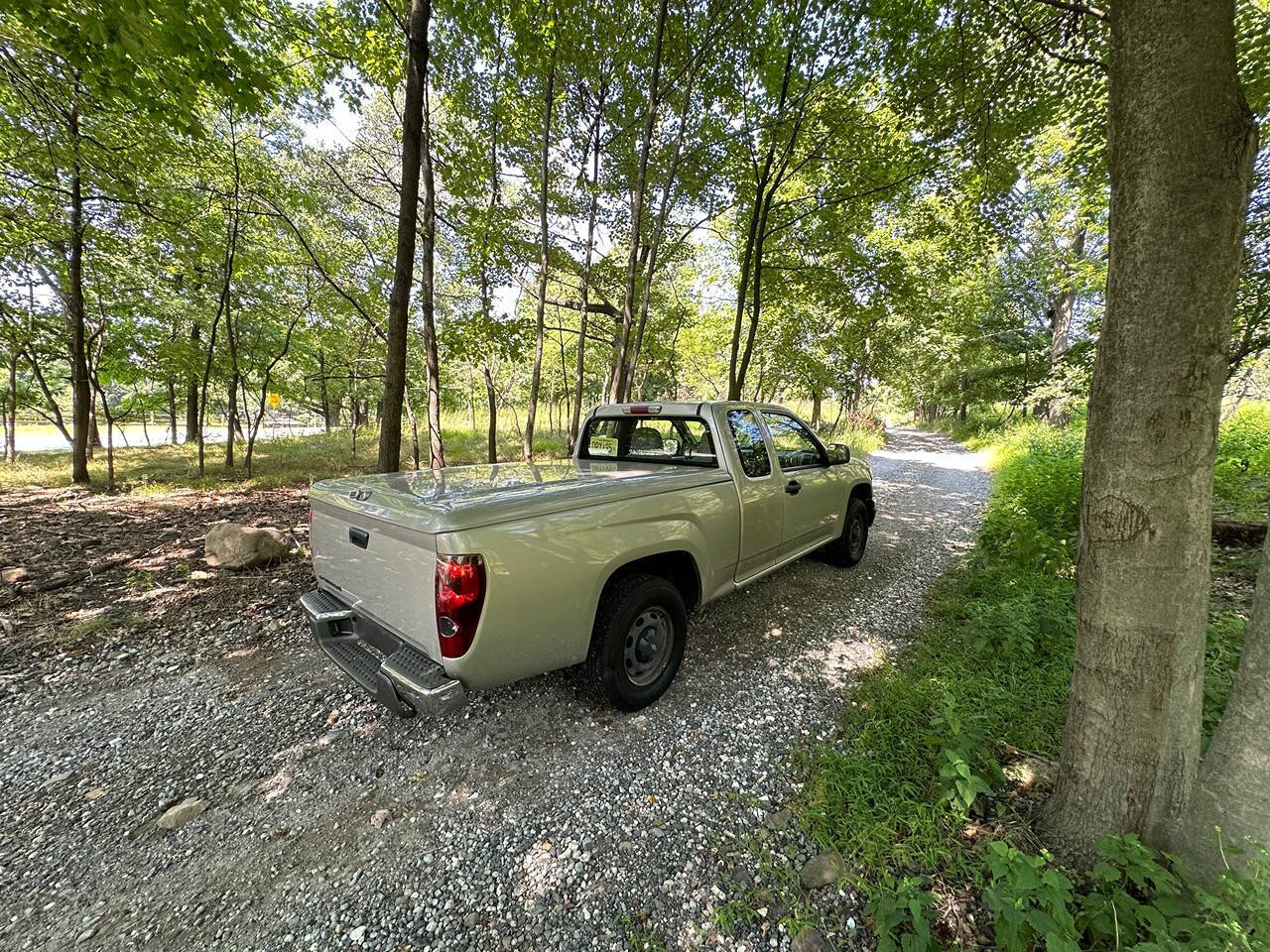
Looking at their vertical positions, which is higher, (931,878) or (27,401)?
(27,401)

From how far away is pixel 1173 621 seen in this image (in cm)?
152

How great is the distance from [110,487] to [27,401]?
6.71m

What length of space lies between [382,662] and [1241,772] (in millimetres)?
3232

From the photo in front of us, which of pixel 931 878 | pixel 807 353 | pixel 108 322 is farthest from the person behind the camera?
pixel 807 353

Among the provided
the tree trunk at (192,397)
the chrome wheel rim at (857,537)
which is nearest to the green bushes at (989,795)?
the chrome wheel rim at (857,537)

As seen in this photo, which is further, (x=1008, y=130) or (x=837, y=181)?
(x=837, y=181)

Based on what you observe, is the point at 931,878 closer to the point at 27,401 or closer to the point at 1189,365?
the point at 1189,365

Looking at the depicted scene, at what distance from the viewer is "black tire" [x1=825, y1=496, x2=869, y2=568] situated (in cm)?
508

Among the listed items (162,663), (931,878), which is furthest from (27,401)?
(931,878)

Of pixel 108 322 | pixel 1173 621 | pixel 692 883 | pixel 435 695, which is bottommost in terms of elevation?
pixel 692 883

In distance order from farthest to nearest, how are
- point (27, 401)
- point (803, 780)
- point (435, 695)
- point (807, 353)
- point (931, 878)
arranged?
point (807, 353), point (27, 401), point (803, 780), point (435, 695), point (931, 878)

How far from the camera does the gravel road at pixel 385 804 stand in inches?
64.3

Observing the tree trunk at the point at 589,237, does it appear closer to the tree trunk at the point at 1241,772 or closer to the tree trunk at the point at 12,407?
the tree trunk at the point at 1241,772

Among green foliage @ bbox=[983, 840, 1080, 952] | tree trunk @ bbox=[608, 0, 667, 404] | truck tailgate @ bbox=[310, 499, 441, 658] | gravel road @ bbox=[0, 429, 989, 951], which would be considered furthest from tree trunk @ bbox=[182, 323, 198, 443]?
green foliage @ bbox=[983, 840, 1080, 952]
